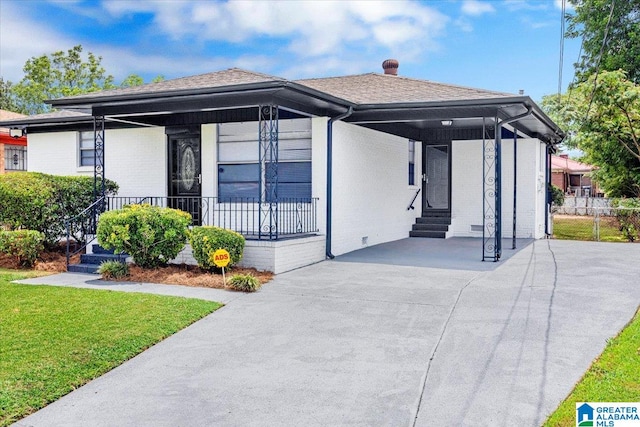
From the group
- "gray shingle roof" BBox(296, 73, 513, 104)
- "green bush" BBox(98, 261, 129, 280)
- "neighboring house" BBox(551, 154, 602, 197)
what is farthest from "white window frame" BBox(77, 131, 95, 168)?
"neighboring house" BBox(551, 154, 602, 197)

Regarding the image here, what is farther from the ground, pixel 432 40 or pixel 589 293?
pixel 432 40

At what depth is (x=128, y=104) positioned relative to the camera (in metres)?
11.0

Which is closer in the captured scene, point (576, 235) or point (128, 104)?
point (128, 104)

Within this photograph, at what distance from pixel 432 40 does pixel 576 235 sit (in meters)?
7.78

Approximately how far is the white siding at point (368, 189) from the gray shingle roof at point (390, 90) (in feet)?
2.79

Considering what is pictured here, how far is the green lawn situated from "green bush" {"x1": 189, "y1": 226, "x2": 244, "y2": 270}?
1472mm

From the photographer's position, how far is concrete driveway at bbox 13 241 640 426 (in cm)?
420

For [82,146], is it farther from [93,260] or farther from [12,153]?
[12,153]

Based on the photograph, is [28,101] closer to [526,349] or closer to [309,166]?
[309,166]

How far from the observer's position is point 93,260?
33.3ft

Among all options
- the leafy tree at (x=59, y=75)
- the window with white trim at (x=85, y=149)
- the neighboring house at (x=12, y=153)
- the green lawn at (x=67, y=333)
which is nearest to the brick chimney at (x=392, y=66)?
the window with white trim at (x=85, y=149)

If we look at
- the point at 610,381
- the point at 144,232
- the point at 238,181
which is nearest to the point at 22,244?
the point at 144,232

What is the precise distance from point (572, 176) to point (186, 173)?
4135 cm

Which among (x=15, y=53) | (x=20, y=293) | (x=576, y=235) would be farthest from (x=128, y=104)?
(x=15, y=53)
